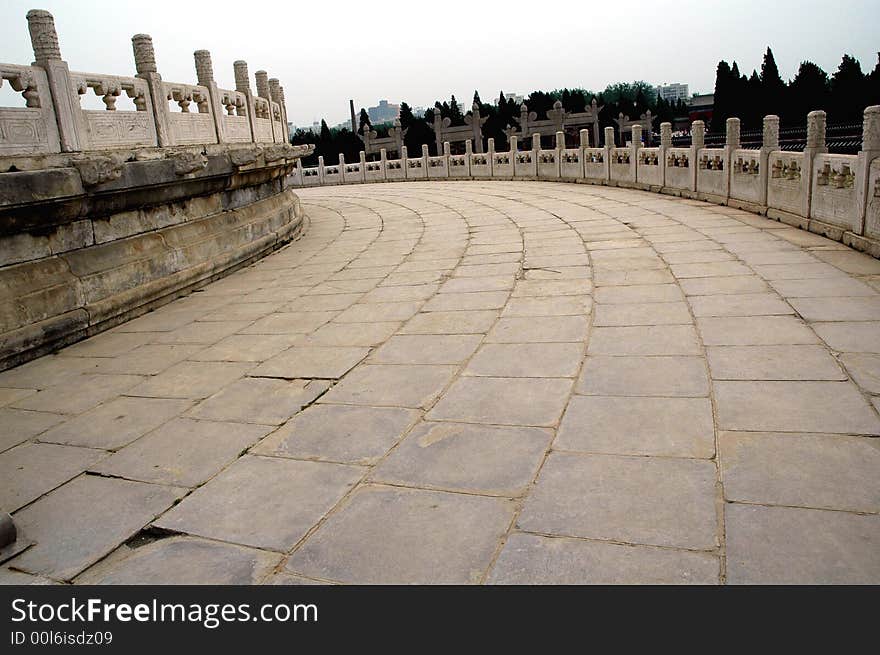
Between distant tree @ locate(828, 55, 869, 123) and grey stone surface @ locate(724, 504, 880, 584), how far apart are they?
2137 cm

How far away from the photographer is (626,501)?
7.08 feet

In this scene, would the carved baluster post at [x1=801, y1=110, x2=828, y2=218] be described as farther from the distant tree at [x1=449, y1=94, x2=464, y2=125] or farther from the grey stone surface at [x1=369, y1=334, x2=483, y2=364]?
the distant tree at [x1=449, y1=94, x2=464, y2=125]

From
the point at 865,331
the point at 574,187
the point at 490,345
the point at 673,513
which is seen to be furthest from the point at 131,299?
the point at 574,187

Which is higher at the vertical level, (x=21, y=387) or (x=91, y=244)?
(x=91, y=244)

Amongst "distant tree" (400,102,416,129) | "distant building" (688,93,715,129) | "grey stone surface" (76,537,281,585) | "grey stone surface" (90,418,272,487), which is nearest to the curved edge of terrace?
"grey stone surface" (90,418,272,487)

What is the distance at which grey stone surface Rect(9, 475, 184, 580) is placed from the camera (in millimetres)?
2088

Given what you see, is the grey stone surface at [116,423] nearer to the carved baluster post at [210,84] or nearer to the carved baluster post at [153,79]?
the carved baluster post at [153,79]

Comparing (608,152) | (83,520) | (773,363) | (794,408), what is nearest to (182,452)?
(83,520)

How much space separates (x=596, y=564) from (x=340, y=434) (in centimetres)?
137

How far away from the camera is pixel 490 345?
3.90 meters

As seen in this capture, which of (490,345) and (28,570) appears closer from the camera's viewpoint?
(28,570)

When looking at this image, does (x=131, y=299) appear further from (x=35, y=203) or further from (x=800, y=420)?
(x=800, y=420)

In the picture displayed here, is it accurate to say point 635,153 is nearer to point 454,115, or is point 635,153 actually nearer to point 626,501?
point 626,501
